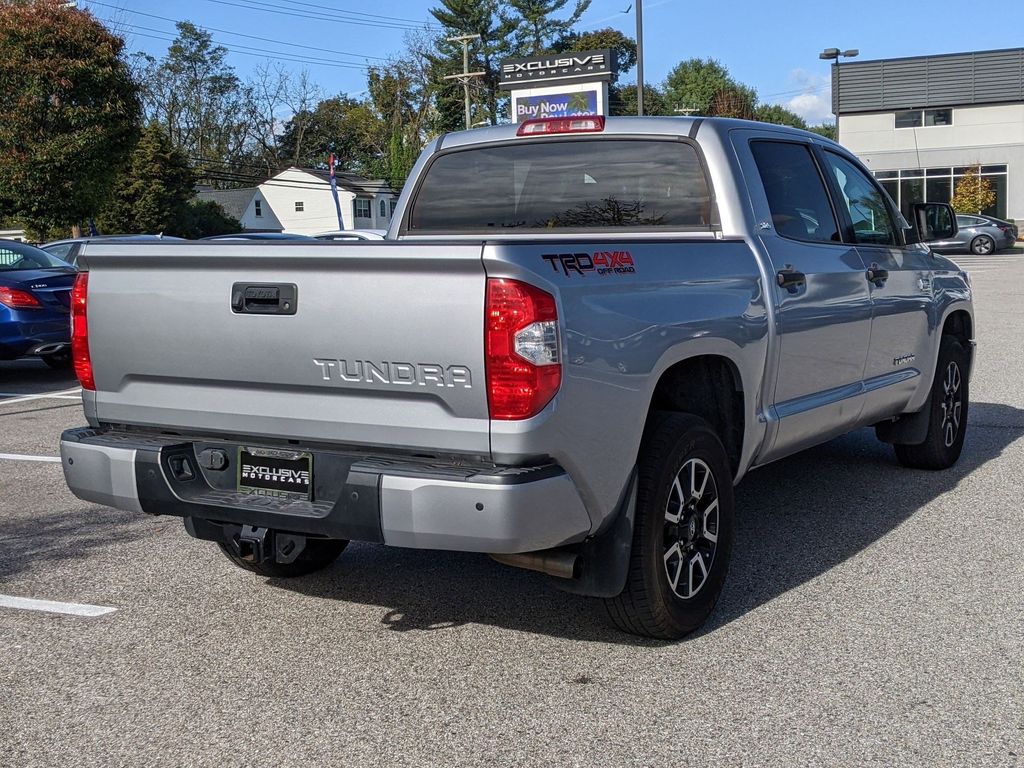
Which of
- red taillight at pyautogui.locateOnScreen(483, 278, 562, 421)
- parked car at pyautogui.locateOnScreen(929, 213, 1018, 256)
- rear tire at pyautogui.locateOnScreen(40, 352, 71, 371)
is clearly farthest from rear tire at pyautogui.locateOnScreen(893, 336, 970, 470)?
parked car at pyautogui.locateOnScreen(929, 213, 1018, 256)

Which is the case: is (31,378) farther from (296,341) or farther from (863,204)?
(296,341)

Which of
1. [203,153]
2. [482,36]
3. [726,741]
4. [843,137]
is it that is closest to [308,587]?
[726,741]

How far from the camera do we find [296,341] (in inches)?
155

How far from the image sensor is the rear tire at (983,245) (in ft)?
128

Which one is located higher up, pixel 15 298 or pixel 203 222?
pixel 203 222

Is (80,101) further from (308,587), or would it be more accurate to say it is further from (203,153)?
(203,153)

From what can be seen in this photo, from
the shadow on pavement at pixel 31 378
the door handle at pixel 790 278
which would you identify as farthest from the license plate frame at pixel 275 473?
the shadow on pavement at pixel 31 378

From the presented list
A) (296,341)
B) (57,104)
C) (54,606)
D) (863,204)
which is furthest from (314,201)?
(296,341)

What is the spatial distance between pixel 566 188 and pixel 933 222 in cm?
274

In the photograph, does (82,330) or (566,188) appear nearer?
(82,330)

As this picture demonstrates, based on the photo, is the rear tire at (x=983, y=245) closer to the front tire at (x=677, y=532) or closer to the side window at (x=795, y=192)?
the side window at (x=795, y=192)

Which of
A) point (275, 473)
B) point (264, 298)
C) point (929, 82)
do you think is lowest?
point (275, 473)

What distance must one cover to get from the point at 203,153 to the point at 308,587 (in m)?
86.2

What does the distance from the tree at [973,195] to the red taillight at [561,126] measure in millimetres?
46891
